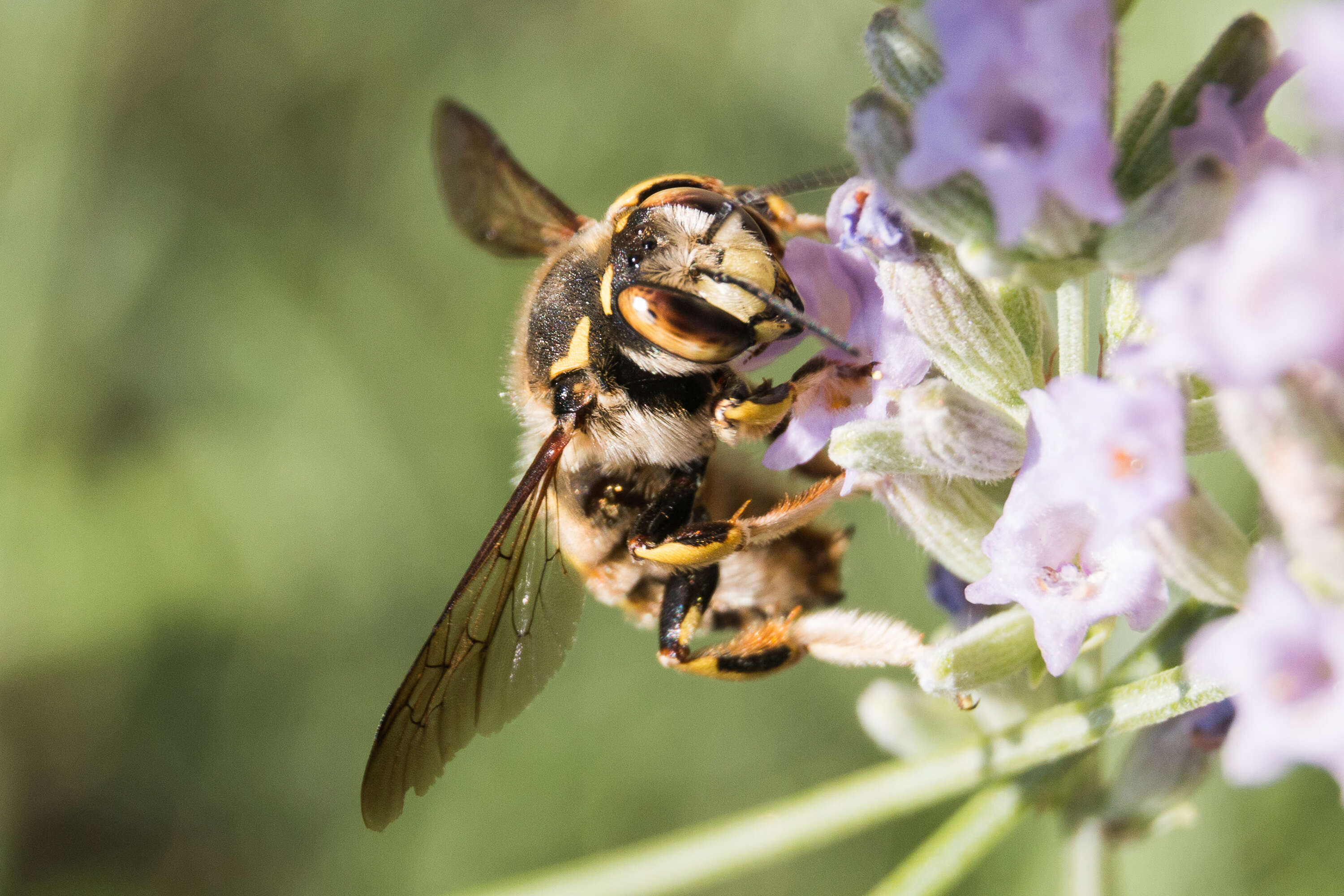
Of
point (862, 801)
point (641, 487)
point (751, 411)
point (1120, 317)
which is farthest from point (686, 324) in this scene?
point (862, 801)

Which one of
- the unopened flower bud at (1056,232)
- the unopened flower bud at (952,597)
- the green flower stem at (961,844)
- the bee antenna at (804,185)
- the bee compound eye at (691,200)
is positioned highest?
the bee compound eye at (691,200)

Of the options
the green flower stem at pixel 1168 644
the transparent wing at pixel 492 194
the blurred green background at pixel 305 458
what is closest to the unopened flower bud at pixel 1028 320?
the green flower stem at pixel 1168 644

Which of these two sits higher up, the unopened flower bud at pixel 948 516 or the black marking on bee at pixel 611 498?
the black marking on bee at pixel 611 498

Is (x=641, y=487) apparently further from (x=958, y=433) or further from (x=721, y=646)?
(x=958, y=433)

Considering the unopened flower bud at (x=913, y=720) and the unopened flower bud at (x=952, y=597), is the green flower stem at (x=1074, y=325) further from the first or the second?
the unopened flower bud at (x=913, y=720)

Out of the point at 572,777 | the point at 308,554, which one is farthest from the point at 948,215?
the point at 308,554

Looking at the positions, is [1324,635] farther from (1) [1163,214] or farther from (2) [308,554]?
(2) [308,554]

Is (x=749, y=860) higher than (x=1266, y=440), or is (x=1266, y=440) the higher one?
(x=1266, y=440)
